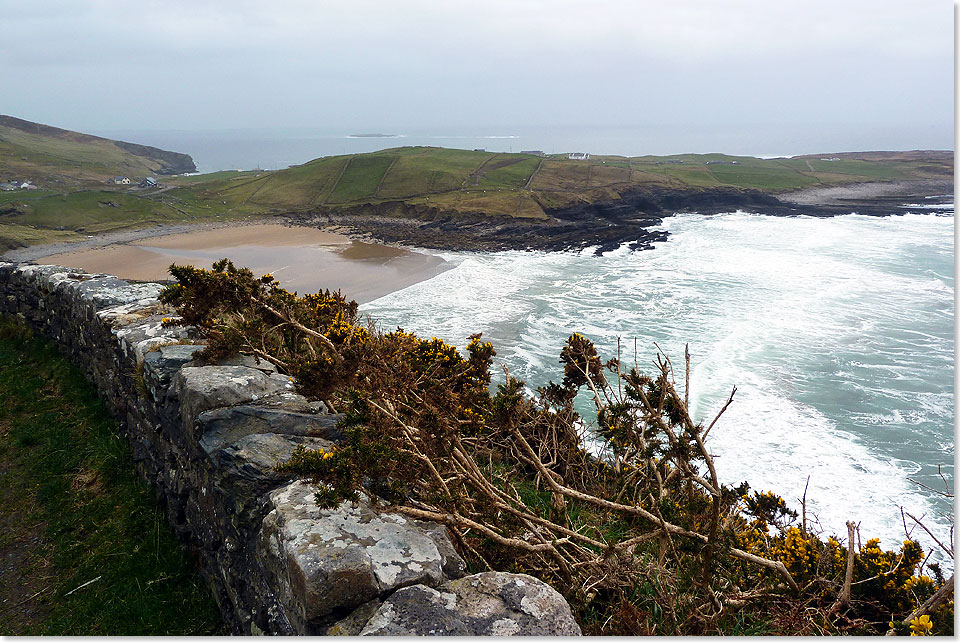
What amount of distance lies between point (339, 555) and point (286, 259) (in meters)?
35.4

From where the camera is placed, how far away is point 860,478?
394 inches

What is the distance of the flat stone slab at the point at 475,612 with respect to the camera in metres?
2.00

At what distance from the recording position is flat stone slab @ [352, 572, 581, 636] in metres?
2.00

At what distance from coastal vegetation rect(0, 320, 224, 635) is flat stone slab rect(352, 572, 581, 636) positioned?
203 cm

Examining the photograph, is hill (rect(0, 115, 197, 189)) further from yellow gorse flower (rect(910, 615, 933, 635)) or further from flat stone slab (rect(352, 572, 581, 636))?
yellow gorse flower (rect(910, 615, 933, 635))

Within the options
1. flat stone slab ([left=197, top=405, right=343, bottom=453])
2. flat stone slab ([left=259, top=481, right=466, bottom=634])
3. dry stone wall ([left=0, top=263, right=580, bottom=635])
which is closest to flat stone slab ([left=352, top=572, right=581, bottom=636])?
dry stone wall ([left=0, top=263, right=580, bottom=635])

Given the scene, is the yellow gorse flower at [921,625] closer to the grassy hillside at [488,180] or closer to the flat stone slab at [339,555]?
the flat stone slab at [339,555]

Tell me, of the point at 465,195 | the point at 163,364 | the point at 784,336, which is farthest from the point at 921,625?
the point at 465,195

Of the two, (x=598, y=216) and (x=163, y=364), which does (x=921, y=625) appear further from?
(x=598, y=216)

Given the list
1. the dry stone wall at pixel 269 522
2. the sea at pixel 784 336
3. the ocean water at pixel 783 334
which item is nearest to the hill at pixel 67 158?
the sea at pixel 784 336

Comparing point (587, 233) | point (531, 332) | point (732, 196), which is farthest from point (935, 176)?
point (531, 332)

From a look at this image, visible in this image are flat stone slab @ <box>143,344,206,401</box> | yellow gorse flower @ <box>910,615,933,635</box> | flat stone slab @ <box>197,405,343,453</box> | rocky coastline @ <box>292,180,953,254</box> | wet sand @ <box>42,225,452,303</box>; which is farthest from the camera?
rocky coastline @ <box>292,180,953,254</box>

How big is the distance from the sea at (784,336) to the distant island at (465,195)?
35.3ft

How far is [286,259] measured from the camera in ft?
115
